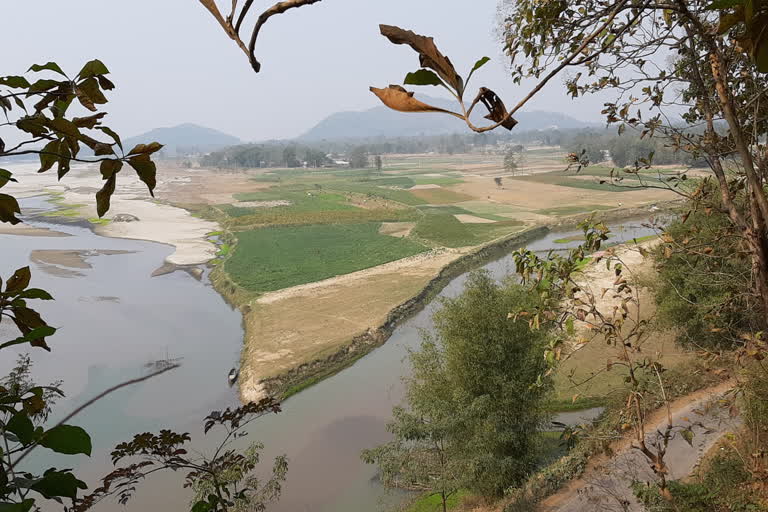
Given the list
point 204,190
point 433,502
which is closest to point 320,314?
point 433,502

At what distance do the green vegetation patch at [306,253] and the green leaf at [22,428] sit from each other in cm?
2560

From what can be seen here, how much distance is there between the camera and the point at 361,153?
105062 millimetres

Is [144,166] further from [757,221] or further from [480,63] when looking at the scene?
[757,221]

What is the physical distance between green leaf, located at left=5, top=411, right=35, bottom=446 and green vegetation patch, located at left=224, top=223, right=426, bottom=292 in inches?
1008

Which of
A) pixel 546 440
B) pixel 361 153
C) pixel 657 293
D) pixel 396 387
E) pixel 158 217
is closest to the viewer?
pixel 546 440

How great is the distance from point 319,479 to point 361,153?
316 ft

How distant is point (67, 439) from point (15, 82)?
85cm

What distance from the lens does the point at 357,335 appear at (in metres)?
20.0

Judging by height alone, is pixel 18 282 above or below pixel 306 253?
above

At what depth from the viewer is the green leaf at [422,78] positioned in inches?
29.2

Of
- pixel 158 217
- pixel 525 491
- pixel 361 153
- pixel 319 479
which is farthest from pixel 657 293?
pixel 361 153

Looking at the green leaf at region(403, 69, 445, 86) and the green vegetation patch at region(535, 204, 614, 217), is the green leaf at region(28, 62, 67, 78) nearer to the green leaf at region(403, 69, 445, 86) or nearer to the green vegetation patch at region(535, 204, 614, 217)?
the green leaf at region(403, 69, 445, 86)

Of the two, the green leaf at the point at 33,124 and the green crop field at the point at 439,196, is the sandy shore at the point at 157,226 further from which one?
the green leaf at the point at 33,124

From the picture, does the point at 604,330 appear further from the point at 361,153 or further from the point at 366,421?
the point at 361,153
